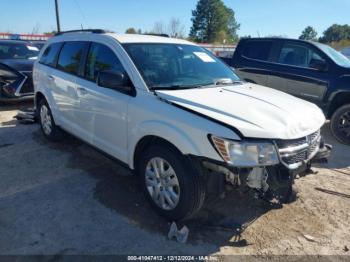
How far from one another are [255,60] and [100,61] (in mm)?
4367

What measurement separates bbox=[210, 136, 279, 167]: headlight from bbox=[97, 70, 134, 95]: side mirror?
1221 mm

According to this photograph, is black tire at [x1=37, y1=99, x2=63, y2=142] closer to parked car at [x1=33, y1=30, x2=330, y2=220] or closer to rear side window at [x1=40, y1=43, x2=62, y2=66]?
rear side window at [x1=40, y1=43, x2=62, y2=66]

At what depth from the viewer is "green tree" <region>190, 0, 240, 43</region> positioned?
75.8 metres

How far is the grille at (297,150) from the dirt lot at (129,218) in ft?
2.58

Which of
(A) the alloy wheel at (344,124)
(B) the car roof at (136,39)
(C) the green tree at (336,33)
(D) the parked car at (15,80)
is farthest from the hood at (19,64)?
(C) the green tree at (336,33)

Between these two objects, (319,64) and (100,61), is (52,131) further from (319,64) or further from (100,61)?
(319,64)

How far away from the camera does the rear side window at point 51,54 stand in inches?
207

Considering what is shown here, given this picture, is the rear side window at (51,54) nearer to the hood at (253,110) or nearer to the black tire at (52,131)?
the black tire at (52,131)

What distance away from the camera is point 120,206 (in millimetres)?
3643

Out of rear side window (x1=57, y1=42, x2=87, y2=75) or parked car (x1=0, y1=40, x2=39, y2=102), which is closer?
rear side window (x1=57, y1=42, x2=87, y2=75)

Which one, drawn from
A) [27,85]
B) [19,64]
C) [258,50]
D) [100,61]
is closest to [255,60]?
[258,50]

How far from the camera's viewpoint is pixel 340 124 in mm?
6223

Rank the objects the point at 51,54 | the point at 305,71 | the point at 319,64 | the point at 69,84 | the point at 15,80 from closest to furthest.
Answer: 1. the point at 69,84
2. the point at 51,54
3. the point at 319,64
4. the point at 305,71
5. the point at 15,80

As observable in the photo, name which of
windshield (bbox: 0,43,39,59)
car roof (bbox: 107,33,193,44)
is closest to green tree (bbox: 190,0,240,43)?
windshield (bbox: 0,43,39,59)
